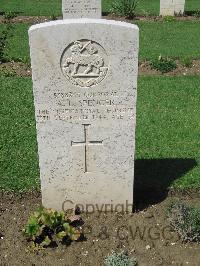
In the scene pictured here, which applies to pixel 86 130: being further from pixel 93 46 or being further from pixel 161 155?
pixel 161 155

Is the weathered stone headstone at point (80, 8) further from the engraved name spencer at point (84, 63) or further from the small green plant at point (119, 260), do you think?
the small green plant at point (119, 260)

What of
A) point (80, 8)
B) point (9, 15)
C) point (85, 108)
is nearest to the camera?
point (85, 108)

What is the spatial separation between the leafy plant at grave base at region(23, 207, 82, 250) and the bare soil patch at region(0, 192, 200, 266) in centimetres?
10

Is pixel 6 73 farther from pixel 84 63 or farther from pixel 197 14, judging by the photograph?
pixel 197 14

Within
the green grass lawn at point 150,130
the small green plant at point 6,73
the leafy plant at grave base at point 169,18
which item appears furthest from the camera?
the leafy plant at grave base at point 169,18

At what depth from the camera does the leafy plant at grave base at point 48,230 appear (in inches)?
191

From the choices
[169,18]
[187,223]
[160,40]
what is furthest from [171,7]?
[187,223]

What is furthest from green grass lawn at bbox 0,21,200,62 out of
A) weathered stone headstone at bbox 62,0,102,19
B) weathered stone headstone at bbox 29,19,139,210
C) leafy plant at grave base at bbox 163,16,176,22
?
weathered stone headstone at bbox 29,19,139,210

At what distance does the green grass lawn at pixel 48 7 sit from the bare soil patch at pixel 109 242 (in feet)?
43.6

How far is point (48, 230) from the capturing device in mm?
5016

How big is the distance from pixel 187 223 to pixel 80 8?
9527 millimetres

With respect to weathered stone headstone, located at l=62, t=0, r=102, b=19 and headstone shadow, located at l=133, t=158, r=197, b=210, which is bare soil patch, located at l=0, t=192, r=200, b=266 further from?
weathered stone headstone, located at l=62, t=0, r=102, b=19

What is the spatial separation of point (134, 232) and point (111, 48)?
2.18 metres

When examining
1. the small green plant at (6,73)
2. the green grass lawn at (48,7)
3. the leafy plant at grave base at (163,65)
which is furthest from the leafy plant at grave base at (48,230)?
the green grass lawn at (48,7)
